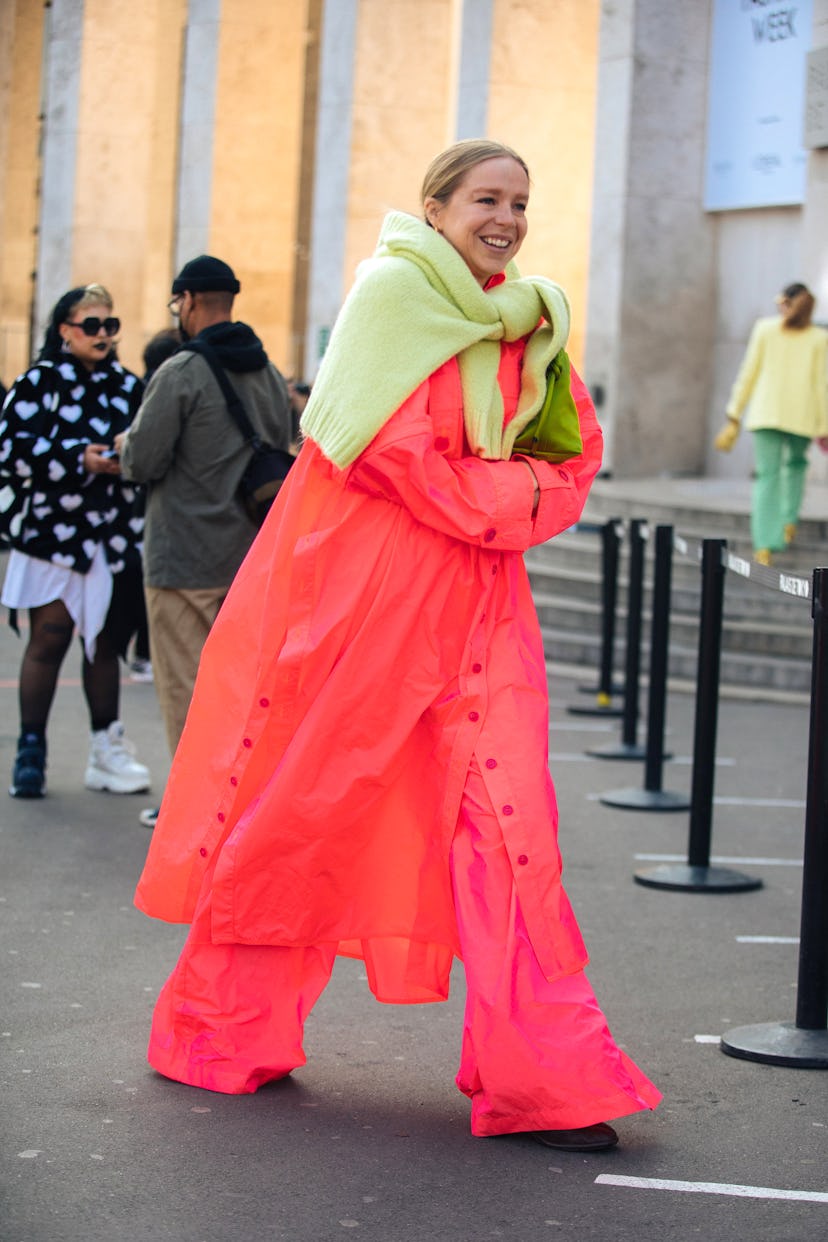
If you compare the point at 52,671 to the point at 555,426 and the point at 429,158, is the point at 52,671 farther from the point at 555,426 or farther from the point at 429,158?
the point at 429,158

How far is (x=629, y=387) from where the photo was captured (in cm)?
1789

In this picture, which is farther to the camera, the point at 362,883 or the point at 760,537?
the point at 760,537

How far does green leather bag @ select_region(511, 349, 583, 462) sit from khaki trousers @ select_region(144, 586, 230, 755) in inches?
107

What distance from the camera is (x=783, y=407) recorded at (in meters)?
12.0

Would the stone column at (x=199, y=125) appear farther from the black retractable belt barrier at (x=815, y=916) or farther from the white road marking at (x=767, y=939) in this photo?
the black retractable belt barrier at (x=815, y=916)

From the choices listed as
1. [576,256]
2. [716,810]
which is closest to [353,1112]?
[716,810]

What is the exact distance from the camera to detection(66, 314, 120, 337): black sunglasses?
287 inches

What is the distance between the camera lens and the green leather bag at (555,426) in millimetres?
4117

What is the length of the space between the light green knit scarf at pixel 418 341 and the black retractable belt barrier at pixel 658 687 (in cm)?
333

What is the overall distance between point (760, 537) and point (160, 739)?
4.71m

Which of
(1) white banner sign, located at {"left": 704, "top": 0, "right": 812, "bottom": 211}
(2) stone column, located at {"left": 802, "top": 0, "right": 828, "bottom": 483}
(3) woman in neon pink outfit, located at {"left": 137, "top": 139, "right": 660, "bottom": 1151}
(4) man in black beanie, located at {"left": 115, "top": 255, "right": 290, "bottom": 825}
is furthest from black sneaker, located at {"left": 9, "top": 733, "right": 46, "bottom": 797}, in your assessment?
(1) white banner sign, located at {"left": 704, "top": 0, "right": 812, "bottom": 211}

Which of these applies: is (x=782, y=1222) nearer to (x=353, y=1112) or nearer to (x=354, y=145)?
(x=353, y=1112)

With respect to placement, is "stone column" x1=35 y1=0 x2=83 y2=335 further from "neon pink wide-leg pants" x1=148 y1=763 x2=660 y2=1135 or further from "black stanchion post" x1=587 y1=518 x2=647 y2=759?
"neon pink wide-leg pants" x1=148 y1=763 x2=660 y2=1135

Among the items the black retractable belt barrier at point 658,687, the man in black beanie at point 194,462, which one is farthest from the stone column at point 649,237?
the man in black beanie at point 194,462
